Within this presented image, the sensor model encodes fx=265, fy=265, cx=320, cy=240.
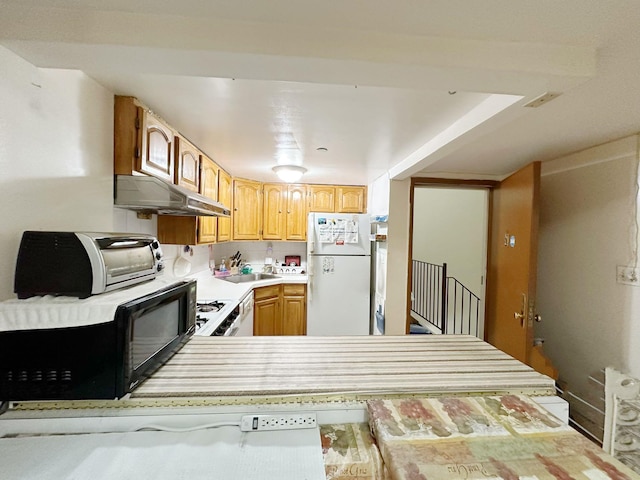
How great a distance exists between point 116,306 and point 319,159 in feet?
6.11

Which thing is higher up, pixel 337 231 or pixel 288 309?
pixel 337 231

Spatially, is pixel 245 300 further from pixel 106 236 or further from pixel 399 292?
pixel 106 236

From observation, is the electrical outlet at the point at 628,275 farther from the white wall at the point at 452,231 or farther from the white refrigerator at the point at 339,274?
the white refrigerator at the point at 339,274

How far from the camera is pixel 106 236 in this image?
0.91 m

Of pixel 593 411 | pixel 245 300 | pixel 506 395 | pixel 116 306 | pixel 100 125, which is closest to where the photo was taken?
pixel 116 306

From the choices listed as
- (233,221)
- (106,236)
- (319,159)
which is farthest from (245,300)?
(106,236)

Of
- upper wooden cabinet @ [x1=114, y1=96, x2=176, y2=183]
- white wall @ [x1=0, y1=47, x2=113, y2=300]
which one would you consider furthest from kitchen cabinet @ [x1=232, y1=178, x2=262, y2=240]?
white wall @ [x1=0, y1=47, x2=113, y2=300]

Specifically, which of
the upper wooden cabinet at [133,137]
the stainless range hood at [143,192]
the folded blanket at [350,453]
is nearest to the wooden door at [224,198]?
the upper wooden cabinet at [133,137]

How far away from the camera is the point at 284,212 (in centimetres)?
335

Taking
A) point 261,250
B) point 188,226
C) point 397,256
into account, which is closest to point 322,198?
point 261,250

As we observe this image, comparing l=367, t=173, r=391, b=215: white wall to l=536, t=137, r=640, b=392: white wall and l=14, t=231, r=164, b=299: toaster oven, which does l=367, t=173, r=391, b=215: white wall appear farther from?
l=14, t=231, r=164, b=299: toaster oven

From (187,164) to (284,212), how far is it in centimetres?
162

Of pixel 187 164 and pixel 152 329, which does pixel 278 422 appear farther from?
pixel 187 164

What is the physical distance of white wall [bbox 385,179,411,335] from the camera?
2.56m
